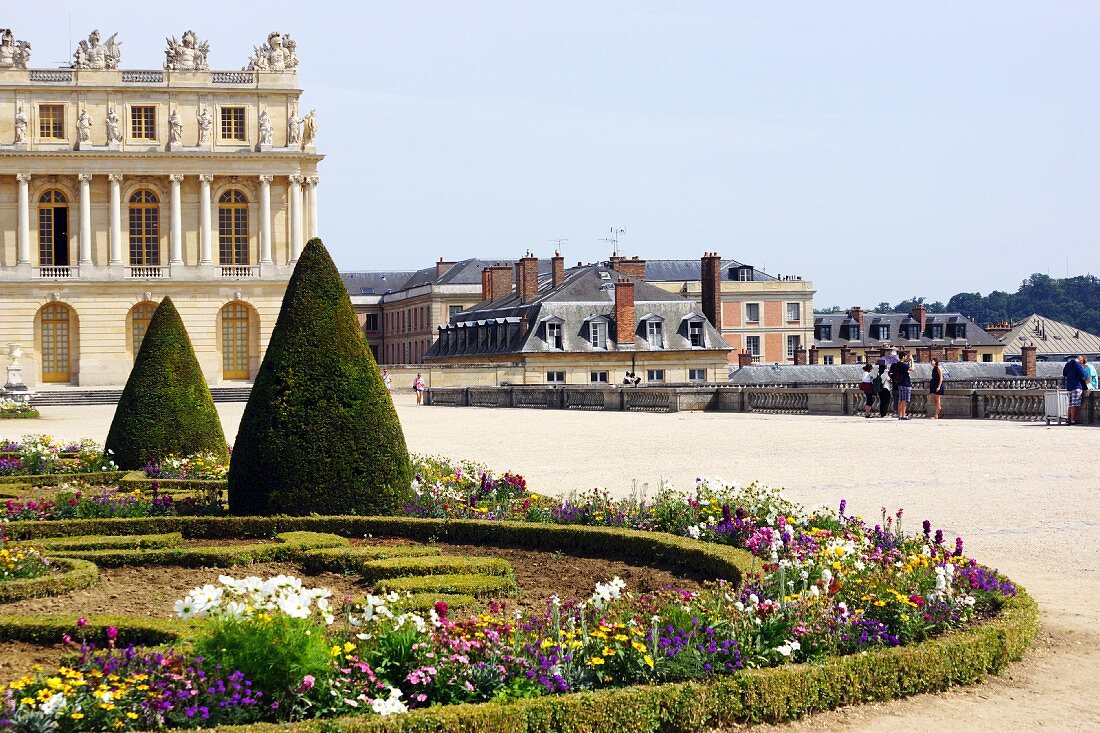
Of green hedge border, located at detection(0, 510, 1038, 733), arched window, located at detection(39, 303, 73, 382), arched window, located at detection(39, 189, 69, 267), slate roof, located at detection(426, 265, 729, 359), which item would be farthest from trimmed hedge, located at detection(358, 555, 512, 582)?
arched window, located at detection(39, 189, 69, 267)

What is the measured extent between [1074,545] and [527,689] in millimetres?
6336

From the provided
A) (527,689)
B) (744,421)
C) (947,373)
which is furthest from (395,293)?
(527,689)

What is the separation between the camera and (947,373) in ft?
207

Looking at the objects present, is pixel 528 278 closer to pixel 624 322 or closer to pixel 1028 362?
pixel 624 322

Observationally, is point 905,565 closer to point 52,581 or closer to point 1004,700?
point 1004,700

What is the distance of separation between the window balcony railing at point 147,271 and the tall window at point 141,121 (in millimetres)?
6204

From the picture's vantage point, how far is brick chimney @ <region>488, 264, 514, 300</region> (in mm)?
80062

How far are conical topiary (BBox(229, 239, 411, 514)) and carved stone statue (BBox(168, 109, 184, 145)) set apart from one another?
55.6 m

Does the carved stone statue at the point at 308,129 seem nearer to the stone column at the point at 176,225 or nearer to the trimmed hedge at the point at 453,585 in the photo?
the stone column at the point at 176,225

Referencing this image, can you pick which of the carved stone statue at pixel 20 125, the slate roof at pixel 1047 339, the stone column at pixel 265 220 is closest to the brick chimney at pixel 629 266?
the stone column at pixel 265 220

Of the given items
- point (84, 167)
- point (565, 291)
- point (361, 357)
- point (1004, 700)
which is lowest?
point (1004, 700)

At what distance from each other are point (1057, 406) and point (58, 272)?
51.0 meters

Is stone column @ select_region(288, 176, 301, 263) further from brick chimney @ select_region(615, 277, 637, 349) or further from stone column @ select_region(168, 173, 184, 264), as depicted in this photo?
brick chimney @ select_region(615, 277, 637, 349)

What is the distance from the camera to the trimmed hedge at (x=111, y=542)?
11.1 meters
